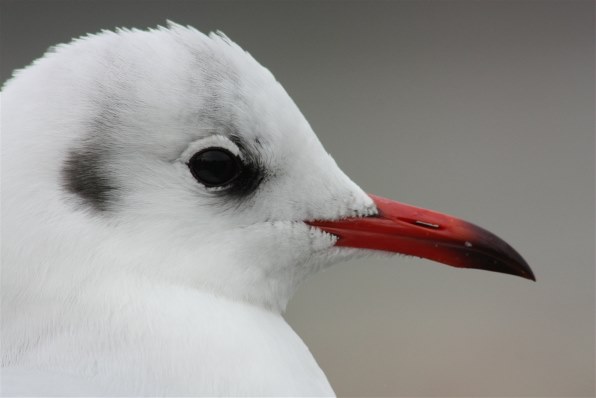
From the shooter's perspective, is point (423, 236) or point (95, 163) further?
point (423, 236)

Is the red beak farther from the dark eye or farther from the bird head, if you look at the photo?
the dark eye

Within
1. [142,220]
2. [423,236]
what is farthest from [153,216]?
[423,236]

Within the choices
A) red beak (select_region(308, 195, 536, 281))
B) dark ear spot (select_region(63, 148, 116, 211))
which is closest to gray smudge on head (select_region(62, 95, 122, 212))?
dark ear spot (select_region(63, 148, 116, 211))

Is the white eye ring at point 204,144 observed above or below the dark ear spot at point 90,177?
above

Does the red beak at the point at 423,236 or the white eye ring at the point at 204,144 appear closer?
the white eye ring at the point at 204,144

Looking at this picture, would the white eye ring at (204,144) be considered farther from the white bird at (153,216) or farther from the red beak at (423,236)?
the red beak at (423,236)

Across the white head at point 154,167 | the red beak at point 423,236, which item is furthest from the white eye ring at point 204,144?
the red beak at point 423,236

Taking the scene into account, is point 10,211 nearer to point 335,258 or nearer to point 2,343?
point 2,343

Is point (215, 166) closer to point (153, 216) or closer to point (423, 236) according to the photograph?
point (153, 216)
